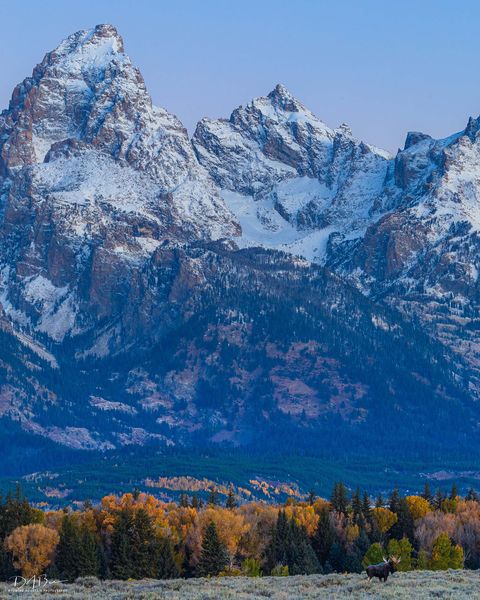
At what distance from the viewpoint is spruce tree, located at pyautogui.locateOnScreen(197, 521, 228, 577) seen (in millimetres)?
186750

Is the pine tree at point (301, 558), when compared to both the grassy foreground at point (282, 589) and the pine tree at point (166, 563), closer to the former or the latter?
the pine tree at point (166, 563)

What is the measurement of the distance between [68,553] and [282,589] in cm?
5238

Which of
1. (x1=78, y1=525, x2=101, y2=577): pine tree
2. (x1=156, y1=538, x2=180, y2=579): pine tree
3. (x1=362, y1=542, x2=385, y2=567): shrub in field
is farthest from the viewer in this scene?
(x1=362, y1=542, x2=385, y2=567): shrub in field

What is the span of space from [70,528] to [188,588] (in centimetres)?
5113

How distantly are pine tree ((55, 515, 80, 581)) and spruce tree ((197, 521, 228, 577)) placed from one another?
48.2 ft

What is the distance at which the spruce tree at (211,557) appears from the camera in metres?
187

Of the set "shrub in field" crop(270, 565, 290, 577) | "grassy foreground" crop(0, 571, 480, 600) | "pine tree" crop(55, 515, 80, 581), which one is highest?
"pine tree" crop(55, 515, 80, 581)

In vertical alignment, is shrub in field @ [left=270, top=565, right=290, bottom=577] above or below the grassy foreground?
above

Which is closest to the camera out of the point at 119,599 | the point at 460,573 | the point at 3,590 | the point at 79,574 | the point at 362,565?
the point at 119,599

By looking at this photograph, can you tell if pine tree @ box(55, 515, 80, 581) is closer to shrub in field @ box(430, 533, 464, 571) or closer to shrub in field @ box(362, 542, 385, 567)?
shrub in field @ box(362, 542, 385, 567)

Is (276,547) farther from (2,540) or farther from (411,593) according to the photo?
(411,593)

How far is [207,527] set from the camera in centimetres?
19688

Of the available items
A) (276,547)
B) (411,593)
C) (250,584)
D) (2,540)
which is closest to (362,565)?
(276,547)

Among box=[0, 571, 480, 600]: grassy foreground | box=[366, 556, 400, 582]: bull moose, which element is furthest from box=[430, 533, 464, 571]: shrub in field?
box=[366, 556, 400, 582]: bull moose
